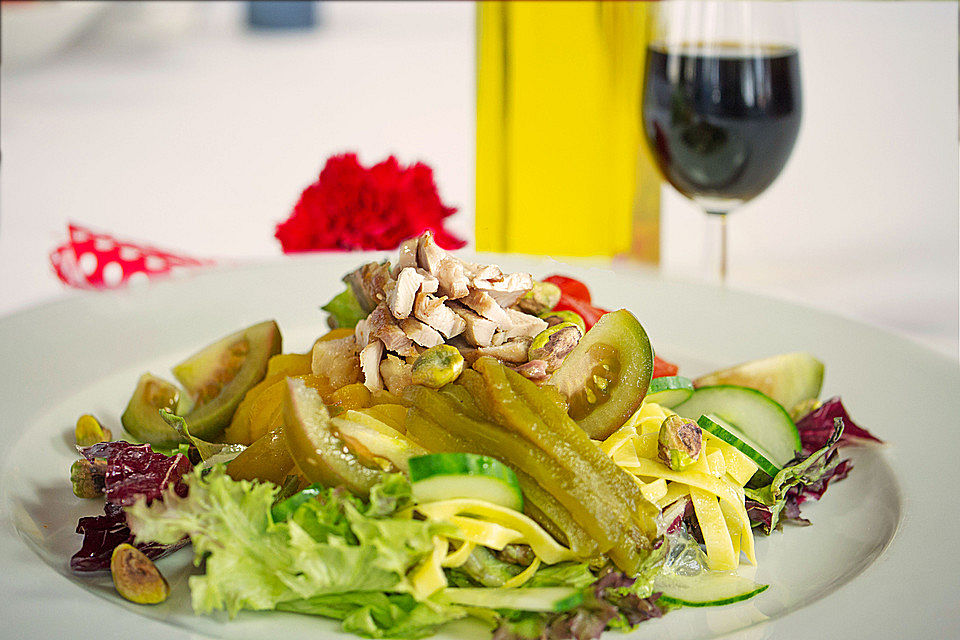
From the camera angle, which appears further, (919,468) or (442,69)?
(442,69)

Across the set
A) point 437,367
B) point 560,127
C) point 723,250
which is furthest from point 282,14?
point 437,367

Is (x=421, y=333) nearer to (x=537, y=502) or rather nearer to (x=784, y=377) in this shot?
(x=537, y=502)

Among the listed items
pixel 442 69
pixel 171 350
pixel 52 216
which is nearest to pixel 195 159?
pixel 52 216

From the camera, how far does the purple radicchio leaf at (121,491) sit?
5.78ft

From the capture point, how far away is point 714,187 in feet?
9.92

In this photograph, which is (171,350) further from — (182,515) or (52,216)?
(52,216)

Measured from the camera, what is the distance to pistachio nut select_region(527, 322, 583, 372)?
6.59 feet

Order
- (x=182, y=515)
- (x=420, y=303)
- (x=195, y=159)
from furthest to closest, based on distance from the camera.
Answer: (x=195, y=159) → (x=420, y=303) → (x=182, y=515)

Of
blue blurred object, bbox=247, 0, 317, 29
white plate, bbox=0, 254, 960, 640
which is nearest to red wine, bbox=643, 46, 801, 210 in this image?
A: white plate, bbox=0, 254, 960, 640

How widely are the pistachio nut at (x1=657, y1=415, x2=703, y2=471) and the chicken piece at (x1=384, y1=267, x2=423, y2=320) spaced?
57 cm

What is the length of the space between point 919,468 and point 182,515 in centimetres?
154

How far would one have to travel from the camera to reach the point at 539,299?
7.38ft

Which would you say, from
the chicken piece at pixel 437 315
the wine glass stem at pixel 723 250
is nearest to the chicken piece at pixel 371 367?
the chicken piece at pixel 437 315

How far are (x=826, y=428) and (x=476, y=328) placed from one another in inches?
36.3
